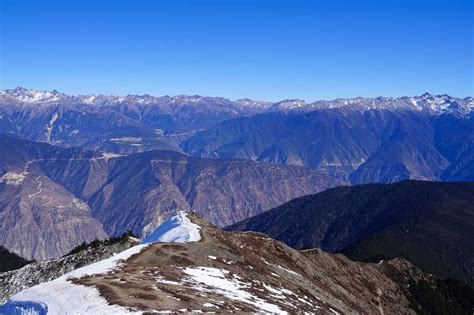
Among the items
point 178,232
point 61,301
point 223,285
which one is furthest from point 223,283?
point 178,232

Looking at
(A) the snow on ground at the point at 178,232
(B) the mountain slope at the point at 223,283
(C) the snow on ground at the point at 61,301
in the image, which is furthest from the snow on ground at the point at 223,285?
(A) the snow on ground at the point at 178,232

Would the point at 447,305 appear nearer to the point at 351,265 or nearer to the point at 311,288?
the point at 351,265

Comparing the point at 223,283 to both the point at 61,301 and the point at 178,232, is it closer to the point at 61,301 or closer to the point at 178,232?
the point at 61,301

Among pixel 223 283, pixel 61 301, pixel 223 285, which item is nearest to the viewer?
pixel 61 301

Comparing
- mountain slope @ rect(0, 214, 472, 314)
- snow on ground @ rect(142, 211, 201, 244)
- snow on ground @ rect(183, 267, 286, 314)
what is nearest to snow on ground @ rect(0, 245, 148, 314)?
mountain slope @ rect(0, 214, 472, 314)

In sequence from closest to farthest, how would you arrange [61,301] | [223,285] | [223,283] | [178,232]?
[61,301] → [223,285] → [223,283] → [178,232]

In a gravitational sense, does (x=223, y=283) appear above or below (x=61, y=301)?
below

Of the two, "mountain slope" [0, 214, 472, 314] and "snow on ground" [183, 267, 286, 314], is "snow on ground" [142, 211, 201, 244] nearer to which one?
"mountain slope" [0, 214, 472, 314]

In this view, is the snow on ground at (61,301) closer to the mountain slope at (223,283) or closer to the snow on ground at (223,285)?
the mountain slope at (223,283)

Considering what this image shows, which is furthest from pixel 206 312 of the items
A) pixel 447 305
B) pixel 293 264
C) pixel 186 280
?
pixel 447 305
